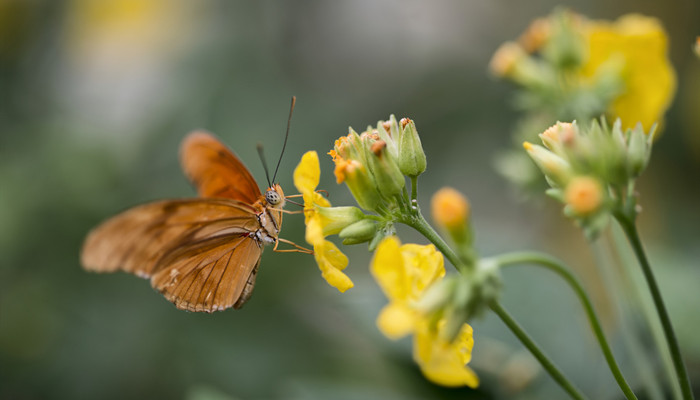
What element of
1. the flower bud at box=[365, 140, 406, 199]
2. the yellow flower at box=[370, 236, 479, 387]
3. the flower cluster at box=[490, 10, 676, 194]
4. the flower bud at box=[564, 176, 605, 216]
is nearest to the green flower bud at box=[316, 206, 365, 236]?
the flower bud at box=[365, 140, 406, 199]

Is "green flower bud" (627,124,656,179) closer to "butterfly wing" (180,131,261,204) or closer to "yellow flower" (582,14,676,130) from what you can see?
"butterfly wing" (180,131,261,204)

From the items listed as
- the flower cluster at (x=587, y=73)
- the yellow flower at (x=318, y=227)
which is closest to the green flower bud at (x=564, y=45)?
the flower cluster at (x=587, y=73)

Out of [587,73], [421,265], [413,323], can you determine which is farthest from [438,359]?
[587,73]

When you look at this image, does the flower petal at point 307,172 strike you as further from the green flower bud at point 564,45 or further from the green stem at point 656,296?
the green flower bud at point 564,45

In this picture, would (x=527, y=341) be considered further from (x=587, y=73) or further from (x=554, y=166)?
(x=587, y=73)

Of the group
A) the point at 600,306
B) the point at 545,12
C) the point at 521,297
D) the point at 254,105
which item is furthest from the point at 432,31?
the point at 521,297

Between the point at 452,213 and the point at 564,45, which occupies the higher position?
the point at 564,45
